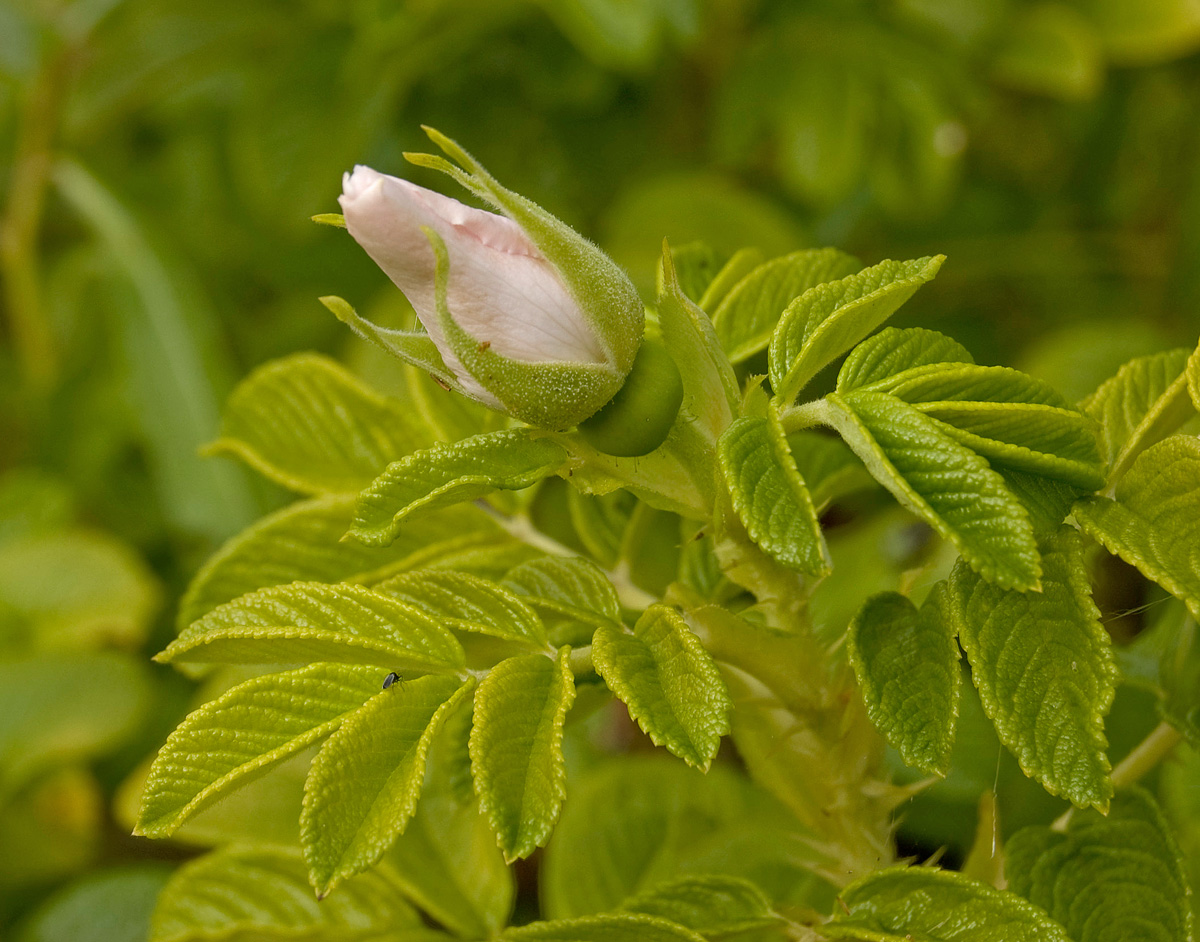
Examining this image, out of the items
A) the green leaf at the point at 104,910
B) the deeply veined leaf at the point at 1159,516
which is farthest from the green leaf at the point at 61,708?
the deeply veined leaf at the point at 1159,516

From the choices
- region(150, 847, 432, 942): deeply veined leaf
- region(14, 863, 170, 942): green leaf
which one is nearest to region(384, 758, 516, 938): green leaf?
region(150, 847, 432, 942): deeply veined leaf

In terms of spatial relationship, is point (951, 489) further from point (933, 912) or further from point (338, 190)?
point (338, 190)

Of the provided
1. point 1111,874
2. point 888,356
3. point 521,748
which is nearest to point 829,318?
point 888,356

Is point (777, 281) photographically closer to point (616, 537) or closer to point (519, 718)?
point (616, 537)

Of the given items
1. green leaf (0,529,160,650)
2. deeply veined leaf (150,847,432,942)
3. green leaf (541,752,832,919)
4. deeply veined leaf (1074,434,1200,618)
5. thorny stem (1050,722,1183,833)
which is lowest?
green leaf (0,529,160,650)

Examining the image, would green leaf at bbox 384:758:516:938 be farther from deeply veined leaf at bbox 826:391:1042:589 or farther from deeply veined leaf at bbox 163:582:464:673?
deeply veined leaf at bbox 826:391:1042:589

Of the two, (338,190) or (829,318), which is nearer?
(829,318)
